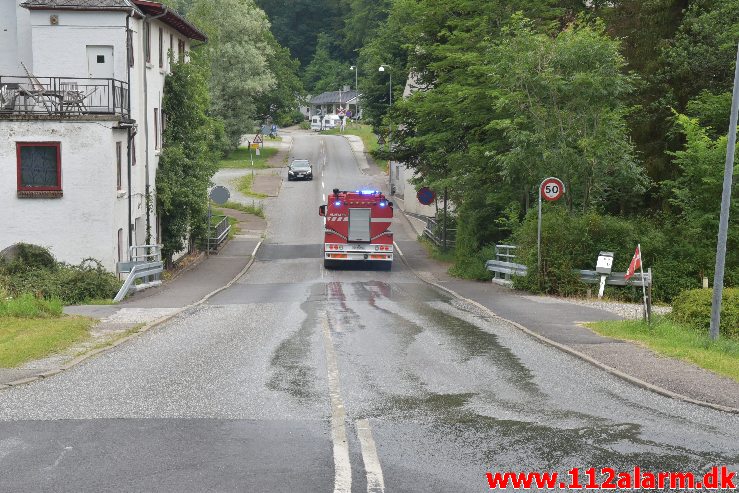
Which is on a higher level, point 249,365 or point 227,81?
point 227,81

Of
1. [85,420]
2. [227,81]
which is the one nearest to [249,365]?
[85,420]

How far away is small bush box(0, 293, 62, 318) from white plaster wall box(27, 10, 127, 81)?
12.5 meters

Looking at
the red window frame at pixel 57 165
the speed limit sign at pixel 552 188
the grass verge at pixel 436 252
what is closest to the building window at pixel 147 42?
the red window frame at pixel 57 165

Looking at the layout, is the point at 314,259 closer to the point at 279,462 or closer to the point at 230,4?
the point at 279,462

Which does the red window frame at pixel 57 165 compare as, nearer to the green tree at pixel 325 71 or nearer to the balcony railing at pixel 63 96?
the balcony railing at pixel 63 96

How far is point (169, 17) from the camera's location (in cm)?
3525

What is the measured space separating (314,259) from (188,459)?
34.1 meters

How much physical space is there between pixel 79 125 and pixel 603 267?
52.3 ft

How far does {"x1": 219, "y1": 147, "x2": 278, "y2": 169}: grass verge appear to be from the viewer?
270 ft

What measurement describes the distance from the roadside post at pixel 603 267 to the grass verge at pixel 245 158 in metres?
56.0

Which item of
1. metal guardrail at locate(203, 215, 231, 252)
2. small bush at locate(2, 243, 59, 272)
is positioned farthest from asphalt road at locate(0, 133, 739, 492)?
metal guardrail at locate(203, 215, 231, 252)

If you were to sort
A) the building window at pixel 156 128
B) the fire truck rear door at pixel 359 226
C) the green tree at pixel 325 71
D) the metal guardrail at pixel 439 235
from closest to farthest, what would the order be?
the building window at pixel 156 128, the fire truck rear door at pixel 359 226, the metal guardrail at pixel 439 235, the green tree at pixel 325 71

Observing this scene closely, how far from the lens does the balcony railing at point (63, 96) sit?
93.6 feet

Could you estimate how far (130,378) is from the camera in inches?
489
